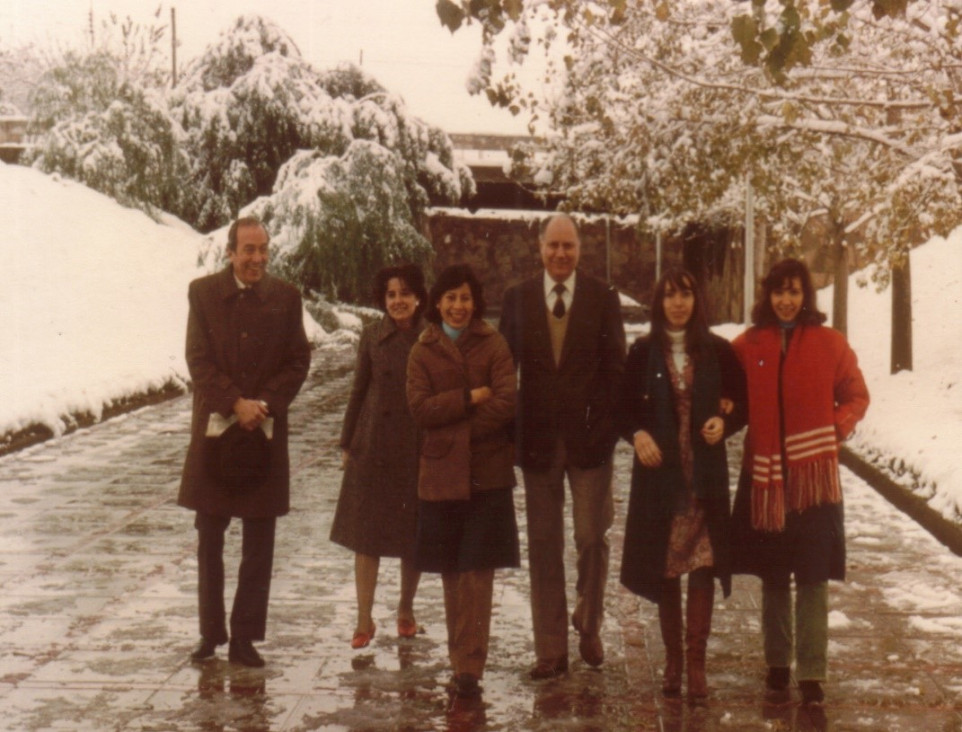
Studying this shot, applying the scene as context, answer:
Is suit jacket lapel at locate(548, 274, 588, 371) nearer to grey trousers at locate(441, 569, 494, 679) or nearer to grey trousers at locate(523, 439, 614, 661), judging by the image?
grey trousers at locate(523, 439, 614, 661)

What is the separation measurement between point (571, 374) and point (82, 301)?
2000 centimetres

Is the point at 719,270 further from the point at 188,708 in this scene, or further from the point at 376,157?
the point at 188,708

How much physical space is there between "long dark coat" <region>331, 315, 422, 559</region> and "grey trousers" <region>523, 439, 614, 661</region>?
689mm

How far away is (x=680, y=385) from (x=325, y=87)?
28.7 meters

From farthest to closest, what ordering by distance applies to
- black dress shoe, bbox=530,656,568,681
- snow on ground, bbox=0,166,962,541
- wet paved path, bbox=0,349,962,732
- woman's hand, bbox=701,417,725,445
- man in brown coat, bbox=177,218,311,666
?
snow on ground, bbox=0,166,962,541 → man in brown coat, bbox=177,218,311,666 → black dress shoe, bbox=530,656,568,681 → woman's hand, bbox=701,417,725,445 → wet paved path, bbox=0,349,962,732

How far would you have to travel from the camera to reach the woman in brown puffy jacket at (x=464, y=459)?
6664 millimetres

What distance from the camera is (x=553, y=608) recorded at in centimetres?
691

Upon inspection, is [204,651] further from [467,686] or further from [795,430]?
[795,430]

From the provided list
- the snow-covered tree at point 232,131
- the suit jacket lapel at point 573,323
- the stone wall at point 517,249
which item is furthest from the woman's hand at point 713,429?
the stone wall at point 517,249

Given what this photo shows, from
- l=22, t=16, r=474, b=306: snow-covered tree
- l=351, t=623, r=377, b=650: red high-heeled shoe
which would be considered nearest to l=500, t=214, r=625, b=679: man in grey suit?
l=351, t=623, r=377, b=650: red high-heeled shoe

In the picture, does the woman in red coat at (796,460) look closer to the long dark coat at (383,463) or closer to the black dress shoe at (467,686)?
the black dress shoe at (467,686)

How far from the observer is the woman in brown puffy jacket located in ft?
21.9

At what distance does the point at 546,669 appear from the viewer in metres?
6.90

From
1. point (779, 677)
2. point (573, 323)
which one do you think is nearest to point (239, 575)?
point (573, 323)
